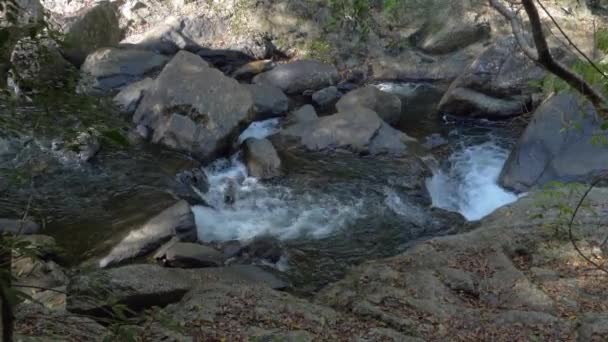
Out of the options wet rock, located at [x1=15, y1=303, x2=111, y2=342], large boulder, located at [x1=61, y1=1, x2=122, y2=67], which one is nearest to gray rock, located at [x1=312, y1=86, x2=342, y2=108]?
large boulder, located at [x1=61, y1=1, x2=122, y2=67]

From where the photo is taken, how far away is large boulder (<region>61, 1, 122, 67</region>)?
14.7 m

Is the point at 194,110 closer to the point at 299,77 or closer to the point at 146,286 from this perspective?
the point at 299,77

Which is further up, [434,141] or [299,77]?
[299,77]

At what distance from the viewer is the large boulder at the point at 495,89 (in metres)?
13.0

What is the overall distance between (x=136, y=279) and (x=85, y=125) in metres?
3.18

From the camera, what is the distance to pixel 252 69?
50.0 ft

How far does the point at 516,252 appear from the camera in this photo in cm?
699

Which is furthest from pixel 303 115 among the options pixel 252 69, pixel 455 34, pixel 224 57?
pixel 455 34

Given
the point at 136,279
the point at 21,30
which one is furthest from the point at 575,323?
the point at 21,30

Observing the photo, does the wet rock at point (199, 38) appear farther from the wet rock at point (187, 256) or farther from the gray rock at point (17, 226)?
the wet rock at point (187, 256)

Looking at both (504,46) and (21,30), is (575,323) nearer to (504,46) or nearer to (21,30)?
(21,30)

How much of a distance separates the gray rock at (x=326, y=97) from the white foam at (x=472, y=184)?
3573mm

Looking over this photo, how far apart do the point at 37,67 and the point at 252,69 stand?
12.7m

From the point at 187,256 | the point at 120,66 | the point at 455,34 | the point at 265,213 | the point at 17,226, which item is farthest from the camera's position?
the point at 455,34
